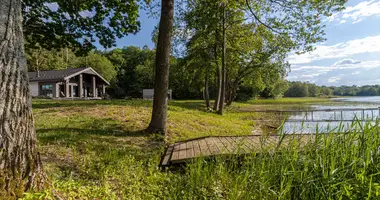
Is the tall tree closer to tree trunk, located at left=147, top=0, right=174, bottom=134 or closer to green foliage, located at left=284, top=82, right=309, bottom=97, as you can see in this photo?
tree trunk, located at left=147, top=0, right=174, bottom=134

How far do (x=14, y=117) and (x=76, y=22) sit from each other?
240 inches

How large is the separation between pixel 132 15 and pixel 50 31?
2479mm

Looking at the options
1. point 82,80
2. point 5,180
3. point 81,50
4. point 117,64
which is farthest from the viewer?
point 117,64

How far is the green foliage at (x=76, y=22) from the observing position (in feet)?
22.3

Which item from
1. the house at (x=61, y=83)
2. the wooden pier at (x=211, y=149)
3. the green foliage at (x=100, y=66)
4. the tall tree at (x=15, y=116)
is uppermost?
the green foliage at (x=100, y=66)

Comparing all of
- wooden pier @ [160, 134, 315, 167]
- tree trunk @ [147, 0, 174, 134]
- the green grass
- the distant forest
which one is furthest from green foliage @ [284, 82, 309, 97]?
the green grass

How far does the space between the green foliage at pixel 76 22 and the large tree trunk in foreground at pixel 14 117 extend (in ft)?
18.0

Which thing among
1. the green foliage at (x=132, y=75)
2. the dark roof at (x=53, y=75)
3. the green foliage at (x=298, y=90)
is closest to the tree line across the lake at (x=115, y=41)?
the dark roof at (x=53, y=75)

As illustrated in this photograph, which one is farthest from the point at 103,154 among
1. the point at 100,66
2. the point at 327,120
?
the point at 100,66

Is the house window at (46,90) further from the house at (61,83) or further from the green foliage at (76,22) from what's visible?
the green foliage at (76,22)

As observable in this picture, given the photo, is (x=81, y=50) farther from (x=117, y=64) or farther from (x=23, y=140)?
(x=117, y=64)

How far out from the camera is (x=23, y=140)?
1987 mm

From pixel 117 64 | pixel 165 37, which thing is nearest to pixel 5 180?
pixel 165 37

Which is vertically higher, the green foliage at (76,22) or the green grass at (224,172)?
the green foliage at (76,22)
